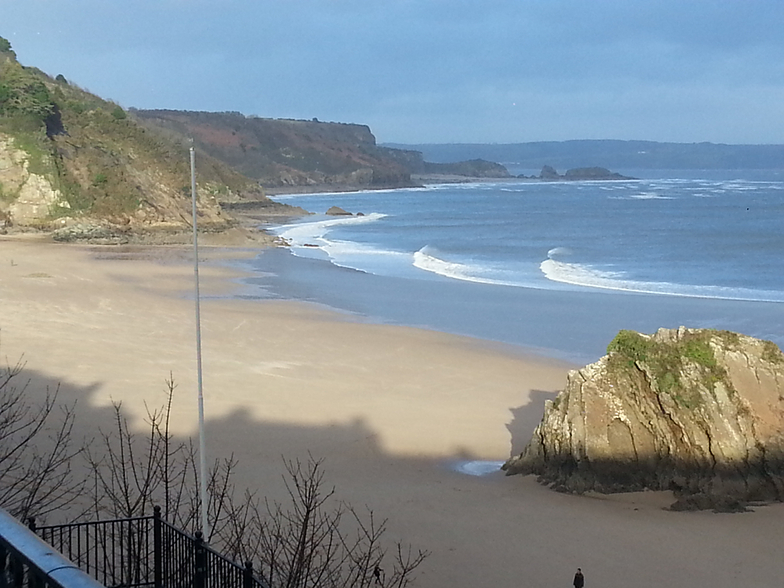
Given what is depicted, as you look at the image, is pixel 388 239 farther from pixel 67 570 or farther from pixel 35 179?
pixel 67 570

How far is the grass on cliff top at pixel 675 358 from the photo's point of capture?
11.5 metres

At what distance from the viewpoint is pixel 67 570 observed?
2.20 meters

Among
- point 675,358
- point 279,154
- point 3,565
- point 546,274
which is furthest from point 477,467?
point 279,154

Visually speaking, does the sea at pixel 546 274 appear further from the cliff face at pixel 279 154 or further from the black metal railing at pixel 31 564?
the cliff face at pixel 279 154

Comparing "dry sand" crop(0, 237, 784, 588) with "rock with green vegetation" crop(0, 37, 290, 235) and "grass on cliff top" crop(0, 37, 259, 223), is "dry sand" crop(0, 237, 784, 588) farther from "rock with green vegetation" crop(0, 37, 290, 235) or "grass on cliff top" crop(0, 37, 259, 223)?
"grass on cliff top" crop(0, 37, 259, 223)

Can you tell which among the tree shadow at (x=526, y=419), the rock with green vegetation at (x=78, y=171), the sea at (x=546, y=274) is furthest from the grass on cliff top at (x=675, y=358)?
the rock with green vegetation at (x=78, y=171)

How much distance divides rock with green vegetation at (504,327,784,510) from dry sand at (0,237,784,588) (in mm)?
383

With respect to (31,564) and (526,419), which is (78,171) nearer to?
(526,419)

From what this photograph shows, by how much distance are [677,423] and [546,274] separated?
2572 centimetres

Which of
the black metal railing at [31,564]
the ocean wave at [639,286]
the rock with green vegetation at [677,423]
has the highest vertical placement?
the black metal railing at [31,564]

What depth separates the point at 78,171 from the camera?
48.5 meters

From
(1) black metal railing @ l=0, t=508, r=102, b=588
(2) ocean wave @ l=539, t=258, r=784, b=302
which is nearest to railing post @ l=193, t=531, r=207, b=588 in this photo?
(1) black metal railing @ l=0, t=508, r=102, b=588

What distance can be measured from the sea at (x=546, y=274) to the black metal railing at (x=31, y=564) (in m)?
18.4

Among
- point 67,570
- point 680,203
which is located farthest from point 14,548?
point 680,203
